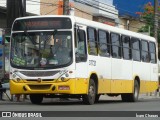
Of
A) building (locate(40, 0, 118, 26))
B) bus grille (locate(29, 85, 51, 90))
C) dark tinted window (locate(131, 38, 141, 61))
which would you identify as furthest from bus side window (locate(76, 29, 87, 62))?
building (locate(40, 0, 118, 26))

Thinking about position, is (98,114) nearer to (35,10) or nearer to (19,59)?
(19,59)

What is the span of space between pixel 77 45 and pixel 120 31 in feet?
17.1

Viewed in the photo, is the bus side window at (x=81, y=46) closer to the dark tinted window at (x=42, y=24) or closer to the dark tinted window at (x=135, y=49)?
the dark tinted window at (x=42, y=24)

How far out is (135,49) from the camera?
96.4 feet

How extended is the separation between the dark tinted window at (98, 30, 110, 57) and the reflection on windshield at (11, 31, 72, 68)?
2.62m

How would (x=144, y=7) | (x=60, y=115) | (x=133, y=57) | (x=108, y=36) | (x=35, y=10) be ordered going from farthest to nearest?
(x=144, y=7), (x=35, y=10), (x=133, y=57), (x=108, y=36), (x=60, y=115)

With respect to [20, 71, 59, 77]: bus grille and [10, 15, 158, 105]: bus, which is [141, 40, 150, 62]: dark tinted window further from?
[20, 71, 59, 77]: bus grille

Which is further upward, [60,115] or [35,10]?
[35,10]

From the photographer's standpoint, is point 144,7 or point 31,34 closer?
point 31,34

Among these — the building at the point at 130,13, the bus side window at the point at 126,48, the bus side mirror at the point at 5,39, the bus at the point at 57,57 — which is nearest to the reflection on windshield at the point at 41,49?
the bus at the point at 57,57

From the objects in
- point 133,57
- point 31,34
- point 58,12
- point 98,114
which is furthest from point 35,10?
point 98,114

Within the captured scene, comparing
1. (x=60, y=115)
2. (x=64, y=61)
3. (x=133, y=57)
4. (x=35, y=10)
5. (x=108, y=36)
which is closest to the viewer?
(x=60, y=115)

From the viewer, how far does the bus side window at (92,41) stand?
78.6 feet

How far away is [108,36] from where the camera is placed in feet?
85.8
